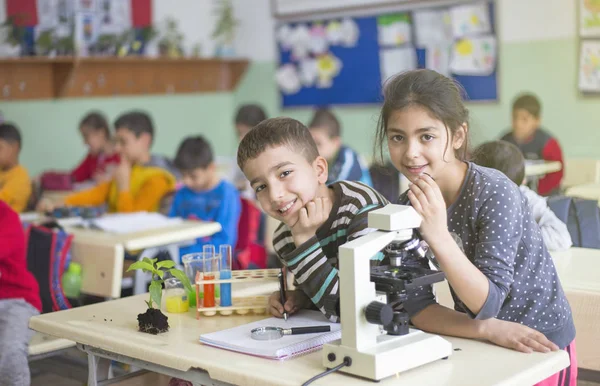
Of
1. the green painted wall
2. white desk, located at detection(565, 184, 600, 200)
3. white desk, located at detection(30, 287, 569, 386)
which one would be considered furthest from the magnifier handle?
the green painted wall

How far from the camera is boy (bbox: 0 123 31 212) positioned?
5516mm

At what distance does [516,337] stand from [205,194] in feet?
9.32

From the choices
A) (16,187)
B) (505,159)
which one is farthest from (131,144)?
(505,159)

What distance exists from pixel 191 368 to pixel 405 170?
63cm

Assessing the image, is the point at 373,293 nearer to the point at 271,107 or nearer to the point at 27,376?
the point at 27,376

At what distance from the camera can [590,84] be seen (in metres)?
5.93

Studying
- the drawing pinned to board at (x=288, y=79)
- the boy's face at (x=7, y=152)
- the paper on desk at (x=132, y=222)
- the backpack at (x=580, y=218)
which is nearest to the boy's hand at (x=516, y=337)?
the backpack at (x=580, y=218)

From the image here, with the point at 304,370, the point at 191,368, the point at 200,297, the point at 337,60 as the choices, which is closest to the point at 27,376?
the point at 200,297

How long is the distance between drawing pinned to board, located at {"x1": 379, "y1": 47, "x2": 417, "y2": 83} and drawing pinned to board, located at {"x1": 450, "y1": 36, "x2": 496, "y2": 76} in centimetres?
41

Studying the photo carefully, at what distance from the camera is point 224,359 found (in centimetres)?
164

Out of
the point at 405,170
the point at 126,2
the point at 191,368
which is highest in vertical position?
the point at 126,2

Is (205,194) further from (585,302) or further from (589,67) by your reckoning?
(589,67)

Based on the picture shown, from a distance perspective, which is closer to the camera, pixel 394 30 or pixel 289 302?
pixel 289 302

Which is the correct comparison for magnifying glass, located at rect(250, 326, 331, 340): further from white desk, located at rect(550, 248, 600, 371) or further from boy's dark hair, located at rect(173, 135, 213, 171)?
boy's dark hair, located at rect(173, 135, 213, 171)
